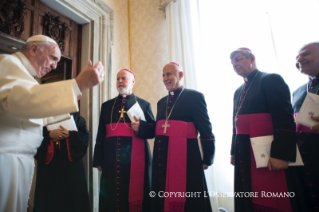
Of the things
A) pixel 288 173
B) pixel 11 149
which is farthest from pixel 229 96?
pixel 11 149

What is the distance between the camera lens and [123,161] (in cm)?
241

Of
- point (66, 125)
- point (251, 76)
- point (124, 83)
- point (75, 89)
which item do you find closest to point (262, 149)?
point (251, 76)

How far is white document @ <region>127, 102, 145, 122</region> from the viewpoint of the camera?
2.42 m

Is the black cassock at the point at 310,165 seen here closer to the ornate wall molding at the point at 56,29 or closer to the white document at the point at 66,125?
the white document at the point at 66,125

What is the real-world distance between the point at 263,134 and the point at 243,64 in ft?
2.45

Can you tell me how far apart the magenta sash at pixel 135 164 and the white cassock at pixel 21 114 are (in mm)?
1034

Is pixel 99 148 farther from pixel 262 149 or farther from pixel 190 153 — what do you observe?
pixel 262 149

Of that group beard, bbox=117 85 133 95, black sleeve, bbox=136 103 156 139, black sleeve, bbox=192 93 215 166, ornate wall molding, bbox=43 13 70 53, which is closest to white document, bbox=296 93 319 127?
black sleeve, bbox=192 93 215 166

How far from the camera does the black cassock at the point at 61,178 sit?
2.31 meters

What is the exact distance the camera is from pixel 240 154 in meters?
1.89

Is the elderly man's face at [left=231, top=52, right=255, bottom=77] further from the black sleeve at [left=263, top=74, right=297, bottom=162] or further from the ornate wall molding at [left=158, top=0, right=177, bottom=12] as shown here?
the ornate wall molding at [left=158, top=0, right=177, bottom=12]

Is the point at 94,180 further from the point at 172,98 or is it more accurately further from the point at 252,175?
the point at 252,175

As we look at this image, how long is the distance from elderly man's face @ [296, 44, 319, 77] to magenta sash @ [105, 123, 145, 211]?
1923mm

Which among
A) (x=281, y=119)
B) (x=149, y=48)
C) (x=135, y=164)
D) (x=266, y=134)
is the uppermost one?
(x=149, y=48)
